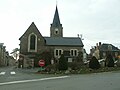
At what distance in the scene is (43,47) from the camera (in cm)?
6800

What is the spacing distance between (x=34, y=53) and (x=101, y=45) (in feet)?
105

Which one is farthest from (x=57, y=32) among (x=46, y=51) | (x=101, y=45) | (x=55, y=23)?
(x=46, y=51)

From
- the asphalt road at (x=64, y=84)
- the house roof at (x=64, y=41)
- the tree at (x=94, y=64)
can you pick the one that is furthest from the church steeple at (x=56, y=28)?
the asphalt road at (x=64, y=84)

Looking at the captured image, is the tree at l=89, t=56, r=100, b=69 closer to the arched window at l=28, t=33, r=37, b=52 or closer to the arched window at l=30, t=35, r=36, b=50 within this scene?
A: the arched window at l=28, t=33, r=37, b=52

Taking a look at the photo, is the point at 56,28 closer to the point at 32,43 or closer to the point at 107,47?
the point at 107,47

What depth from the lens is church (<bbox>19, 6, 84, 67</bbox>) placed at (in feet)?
216

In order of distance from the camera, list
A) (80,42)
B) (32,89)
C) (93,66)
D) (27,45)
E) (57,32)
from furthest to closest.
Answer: (57,32), (80,42), (27,45), (93,66), (32,89)

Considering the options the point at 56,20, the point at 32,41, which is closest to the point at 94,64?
the point at 32,41

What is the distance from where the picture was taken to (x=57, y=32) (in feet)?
288

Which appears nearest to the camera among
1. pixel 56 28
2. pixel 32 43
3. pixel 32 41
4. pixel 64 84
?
pixel 64 84

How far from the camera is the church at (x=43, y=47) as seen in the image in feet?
216

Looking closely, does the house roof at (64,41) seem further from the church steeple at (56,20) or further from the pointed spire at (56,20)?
the church steeple at (56,20)

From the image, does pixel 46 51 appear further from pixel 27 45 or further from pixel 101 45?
pixel 101 45

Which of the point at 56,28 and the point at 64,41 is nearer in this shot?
the point at 64,41
